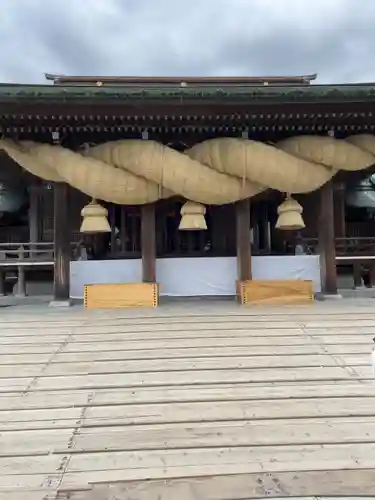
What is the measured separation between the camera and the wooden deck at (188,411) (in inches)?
81.8

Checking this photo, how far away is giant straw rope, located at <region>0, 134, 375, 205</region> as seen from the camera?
627cm

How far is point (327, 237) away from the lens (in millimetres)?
6973

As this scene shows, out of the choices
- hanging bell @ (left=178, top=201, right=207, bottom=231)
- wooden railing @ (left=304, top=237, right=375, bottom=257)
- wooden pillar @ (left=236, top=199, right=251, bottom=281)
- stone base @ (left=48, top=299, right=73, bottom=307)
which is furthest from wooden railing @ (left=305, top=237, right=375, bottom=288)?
stone base @ (left=48, top=299, right=73, bottom=307)

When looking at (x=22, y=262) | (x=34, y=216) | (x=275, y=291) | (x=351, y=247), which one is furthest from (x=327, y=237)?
(x=34, y=216)

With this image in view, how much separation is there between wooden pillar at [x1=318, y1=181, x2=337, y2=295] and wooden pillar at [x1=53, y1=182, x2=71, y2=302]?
A: 175 inches

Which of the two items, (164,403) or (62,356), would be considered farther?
(62,356)

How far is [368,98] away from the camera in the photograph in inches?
232

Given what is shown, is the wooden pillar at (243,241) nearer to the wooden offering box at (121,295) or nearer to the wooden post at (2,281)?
the wooden offering box at (121,295)

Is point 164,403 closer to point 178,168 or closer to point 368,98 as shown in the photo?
point 178,168

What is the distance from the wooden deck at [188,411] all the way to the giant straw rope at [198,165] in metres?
2.33

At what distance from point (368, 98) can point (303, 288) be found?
3.06m

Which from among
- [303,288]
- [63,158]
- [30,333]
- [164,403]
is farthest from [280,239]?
[164,403]

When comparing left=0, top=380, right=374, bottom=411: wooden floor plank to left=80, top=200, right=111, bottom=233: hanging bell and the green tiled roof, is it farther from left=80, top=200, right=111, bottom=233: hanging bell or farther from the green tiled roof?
the green tiled roof

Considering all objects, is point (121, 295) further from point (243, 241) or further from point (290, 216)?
point (290, 216)
